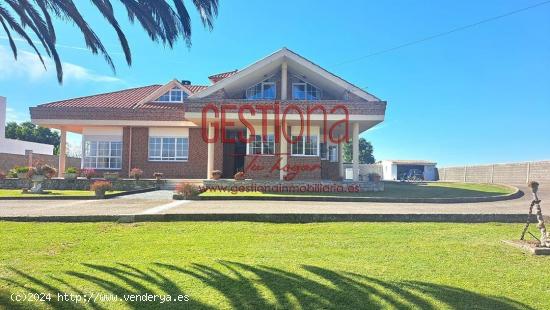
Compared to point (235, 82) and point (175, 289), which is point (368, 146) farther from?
point (175, 289)

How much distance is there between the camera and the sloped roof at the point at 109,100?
24406 millimetres

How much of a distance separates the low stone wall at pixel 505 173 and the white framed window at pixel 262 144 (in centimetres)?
1791

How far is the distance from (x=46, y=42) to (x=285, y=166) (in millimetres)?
13891

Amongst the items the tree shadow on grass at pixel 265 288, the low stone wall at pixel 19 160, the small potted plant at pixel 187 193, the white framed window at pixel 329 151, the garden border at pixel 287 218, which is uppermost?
the white framed window at pixel 329 151

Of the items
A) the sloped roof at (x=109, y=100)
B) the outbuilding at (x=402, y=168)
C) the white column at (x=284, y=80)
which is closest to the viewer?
the white column at (x=284, y=80)

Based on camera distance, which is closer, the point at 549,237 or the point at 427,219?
the point at 549,237

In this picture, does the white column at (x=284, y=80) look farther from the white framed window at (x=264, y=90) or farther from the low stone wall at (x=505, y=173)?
the low stone wall at (x=505, y=173)

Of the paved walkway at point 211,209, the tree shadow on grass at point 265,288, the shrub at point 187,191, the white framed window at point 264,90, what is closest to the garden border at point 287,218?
the paved walkway at point 211,209

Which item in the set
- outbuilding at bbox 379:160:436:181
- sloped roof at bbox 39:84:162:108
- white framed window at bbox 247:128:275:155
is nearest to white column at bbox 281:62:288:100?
white framed window at bbox 247:128:275:155

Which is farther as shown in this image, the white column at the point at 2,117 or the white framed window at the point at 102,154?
the white column at the point at 2,117

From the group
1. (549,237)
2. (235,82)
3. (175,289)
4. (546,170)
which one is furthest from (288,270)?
(546,170)

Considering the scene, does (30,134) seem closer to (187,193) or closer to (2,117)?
(2,117)

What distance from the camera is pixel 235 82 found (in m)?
21.6

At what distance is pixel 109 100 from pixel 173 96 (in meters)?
4.46
